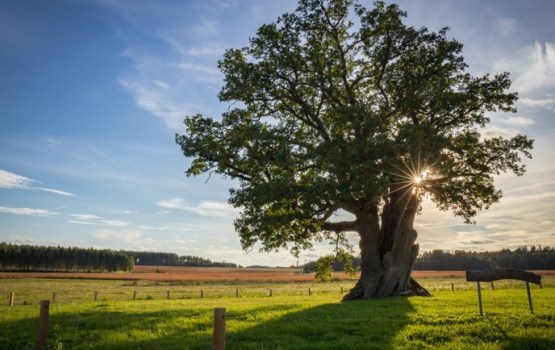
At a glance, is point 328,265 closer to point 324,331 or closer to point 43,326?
point 324,331

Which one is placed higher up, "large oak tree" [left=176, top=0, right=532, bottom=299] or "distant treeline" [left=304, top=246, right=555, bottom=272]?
"large oak tree" [left=176, top=0, right=532, bottom=299]

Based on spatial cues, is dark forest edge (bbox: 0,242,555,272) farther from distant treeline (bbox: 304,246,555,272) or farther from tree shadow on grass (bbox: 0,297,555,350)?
tree shadow on grass (bbox: 0,297,555,350)

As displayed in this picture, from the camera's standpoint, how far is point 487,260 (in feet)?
512

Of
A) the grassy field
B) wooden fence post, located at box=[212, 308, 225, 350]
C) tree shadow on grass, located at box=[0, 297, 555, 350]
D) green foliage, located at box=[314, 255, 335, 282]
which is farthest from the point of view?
green foliage, located at box=[314, 255, 335, 282]

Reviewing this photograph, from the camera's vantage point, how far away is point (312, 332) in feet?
40.8

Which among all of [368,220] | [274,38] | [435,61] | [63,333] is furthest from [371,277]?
[63,333]

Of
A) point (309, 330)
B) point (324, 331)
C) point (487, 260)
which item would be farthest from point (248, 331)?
point (487, 260)

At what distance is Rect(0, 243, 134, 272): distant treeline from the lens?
5472 inches

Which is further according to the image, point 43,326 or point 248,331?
point 248,331

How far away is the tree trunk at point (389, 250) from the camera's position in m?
26.4

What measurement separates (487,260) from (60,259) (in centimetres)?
15948

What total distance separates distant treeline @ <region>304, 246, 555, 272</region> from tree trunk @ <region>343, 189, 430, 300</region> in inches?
4193

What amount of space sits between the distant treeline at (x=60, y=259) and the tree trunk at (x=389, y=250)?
Answer: 145817mm

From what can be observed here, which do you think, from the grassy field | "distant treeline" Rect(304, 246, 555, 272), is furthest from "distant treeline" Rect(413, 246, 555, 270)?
the grassy field
